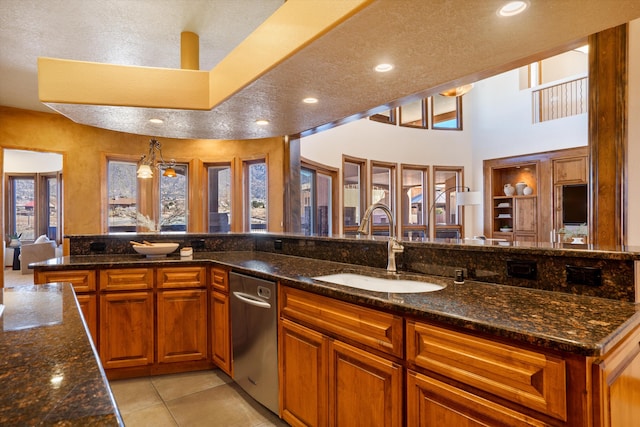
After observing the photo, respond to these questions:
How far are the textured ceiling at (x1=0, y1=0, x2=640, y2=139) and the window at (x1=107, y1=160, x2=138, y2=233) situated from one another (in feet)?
5.81

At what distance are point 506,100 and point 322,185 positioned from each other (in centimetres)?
506

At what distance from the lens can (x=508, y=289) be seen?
1600 millimetres

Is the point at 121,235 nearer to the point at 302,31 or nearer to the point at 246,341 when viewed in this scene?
the point at 246,341

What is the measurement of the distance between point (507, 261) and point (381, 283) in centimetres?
71

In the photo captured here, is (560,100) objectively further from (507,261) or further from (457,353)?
(457,353)

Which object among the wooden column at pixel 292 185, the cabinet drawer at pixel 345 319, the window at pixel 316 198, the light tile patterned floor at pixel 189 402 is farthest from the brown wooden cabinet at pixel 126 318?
the window at pixel 316 198

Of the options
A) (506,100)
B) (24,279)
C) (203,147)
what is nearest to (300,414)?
(203,147)

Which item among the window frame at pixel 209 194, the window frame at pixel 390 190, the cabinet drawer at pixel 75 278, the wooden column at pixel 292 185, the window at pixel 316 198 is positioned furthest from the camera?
the window frame at pixel 390 190

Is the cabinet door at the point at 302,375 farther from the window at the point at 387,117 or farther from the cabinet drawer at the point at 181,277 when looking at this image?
the window at the point at 387,117

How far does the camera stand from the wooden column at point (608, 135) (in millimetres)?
2111

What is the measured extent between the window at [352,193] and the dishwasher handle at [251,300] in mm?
4121

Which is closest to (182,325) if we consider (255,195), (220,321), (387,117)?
(220,321)

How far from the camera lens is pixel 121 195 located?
594 cm

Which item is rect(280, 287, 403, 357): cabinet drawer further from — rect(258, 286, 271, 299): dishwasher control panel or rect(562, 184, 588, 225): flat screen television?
rect(562, 184, 588, 225): flat screen television
